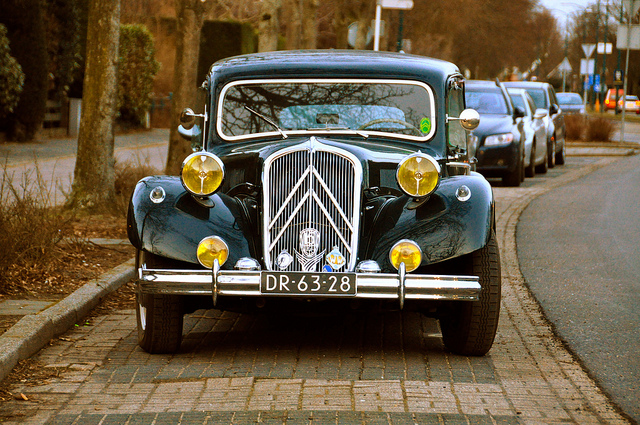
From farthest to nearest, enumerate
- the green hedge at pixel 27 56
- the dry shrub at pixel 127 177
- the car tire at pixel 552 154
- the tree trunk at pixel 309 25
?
the tree trunk at pixel 309 25 < the green hedge at pixel 27 56 < the car tire at pixel 552 154 < the dry shrub at pixel 127 177

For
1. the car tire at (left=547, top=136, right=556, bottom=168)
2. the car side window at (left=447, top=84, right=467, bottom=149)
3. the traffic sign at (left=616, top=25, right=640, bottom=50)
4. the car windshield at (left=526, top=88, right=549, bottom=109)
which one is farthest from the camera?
the traffic sign at (left=616, top=25, right=640, bottom=50)

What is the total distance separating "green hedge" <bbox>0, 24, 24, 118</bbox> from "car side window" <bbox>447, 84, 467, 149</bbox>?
14869mm

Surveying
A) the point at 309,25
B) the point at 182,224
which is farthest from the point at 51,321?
the point at 309,25

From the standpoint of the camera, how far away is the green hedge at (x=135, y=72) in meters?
28.6

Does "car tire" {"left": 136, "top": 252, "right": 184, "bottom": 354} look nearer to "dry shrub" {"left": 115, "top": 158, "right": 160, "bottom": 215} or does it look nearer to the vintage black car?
the vintage black car

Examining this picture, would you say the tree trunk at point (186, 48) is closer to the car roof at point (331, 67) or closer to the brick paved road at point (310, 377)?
the car roof at point (331, 67)

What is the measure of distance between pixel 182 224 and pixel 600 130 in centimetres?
2604

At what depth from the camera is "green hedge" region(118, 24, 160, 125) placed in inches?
1128

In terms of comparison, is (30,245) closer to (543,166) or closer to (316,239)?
(316,239)

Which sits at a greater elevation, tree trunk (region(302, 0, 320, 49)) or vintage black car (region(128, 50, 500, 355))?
tree trunk (region(302, 0, 320, 49))

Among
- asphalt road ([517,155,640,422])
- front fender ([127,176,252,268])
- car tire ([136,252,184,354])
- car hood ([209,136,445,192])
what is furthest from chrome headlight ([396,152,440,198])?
car tire ([136,252,184,354])

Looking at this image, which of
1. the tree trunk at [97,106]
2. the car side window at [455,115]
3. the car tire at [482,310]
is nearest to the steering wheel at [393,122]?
the car side window at [455,115]

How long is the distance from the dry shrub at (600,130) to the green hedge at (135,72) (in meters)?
13.3

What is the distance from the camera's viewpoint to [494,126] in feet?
54.6
